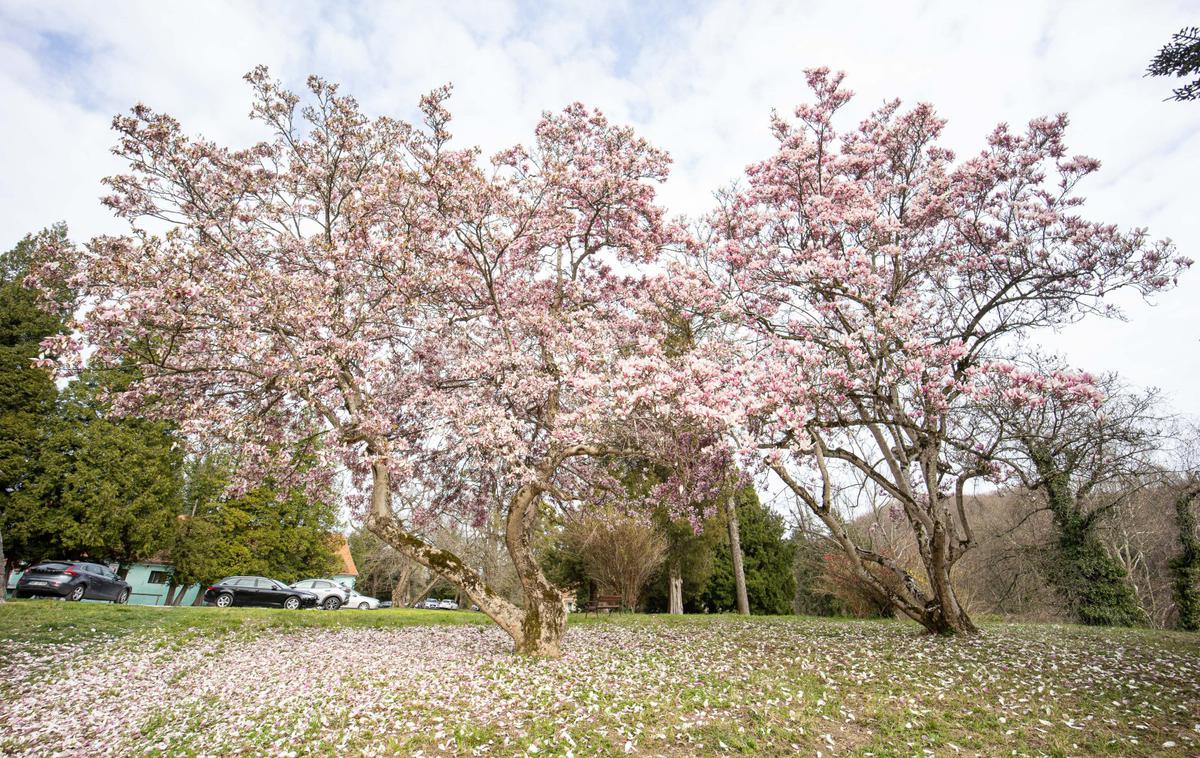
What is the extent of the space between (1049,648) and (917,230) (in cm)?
750

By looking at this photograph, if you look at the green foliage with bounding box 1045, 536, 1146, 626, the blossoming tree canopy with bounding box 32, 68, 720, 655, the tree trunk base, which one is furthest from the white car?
the green foliage with bounding box 1045, 536, 1146, 626

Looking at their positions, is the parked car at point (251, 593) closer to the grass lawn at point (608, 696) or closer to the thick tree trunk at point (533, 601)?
the grass lawn at point (608, 696)

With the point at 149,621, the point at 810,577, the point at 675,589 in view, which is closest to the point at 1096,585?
the point at 675,589

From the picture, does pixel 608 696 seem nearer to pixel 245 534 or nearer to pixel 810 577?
pixel 810 577

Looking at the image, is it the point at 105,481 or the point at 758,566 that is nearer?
the point at 105,481

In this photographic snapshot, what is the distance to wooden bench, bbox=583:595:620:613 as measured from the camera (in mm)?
20750

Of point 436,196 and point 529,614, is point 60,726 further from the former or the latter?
point 436,196

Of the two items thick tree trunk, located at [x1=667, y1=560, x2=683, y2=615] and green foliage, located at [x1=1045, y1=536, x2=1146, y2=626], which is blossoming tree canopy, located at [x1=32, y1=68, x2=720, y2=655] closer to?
thick tree trunk, located at [x1=667, y1=560, x2=683, y2=615]

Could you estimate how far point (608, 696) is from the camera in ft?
22.6

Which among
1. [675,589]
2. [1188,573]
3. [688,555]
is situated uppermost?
[688,555]

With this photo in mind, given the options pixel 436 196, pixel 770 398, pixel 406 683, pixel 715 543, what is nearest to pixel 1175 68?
pixel 770 398

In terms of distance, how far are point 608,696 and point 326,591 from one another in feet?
83.3

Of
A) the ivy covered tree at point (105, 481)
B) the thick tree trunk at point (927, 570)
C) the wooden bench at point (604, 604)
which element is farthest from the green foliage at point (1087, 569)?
the ivy covered tree at point (105, 481)

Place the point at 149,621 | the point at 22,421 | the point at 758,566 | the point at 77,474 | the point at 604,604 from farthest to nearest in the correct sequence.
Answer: the point at 758,566 → the point at 77,474 → the point at 22,421 → the point at 604,604 → the point at 149,621
